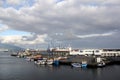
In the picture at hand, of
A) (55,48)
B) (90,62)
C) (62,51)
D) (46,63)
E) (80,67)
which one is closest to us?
(80,67)

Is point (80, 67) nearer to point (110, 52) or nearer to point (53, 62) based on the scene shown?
point (53, 62)

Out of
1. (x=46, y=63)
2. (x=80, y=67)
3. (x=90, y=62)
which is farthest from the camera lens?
(x=46, y=63)

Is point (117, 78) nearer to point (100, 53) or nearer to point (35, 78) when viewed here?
point (35, 78)

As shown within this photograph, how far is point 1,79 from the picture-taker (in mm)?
42250

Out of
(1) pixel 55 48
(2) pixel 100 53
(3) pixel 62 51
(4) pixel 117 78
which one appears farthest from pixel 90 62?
(1) pixel 55 48

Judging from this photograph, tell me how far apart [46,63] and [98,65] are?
1837 cm

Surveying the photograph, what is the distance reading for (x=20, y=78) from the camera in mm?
43188

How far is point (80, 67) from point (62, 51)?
77.3 m

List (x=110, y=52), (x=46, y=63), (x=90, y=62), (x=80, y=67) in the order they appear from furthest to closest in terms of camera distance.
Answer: (x=110, y=52), (x=46, y=63), (x=90, y=62), (x=80, y=67)

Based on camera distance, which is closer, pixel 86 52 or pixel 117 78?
pixel 117 78

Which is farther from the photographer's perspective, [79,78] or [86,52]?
[86,52]

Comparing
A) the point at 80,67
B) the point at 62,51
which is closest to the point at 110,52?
the point at 62,51

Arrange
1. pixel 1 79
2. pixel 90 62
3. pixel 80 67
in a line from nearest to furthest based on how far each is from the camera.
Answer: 1. pixel 1 79
2. pixel 80 67
3. pixel 90 62

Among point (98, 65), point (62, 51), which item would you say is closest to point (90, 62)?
point (98, 65)
